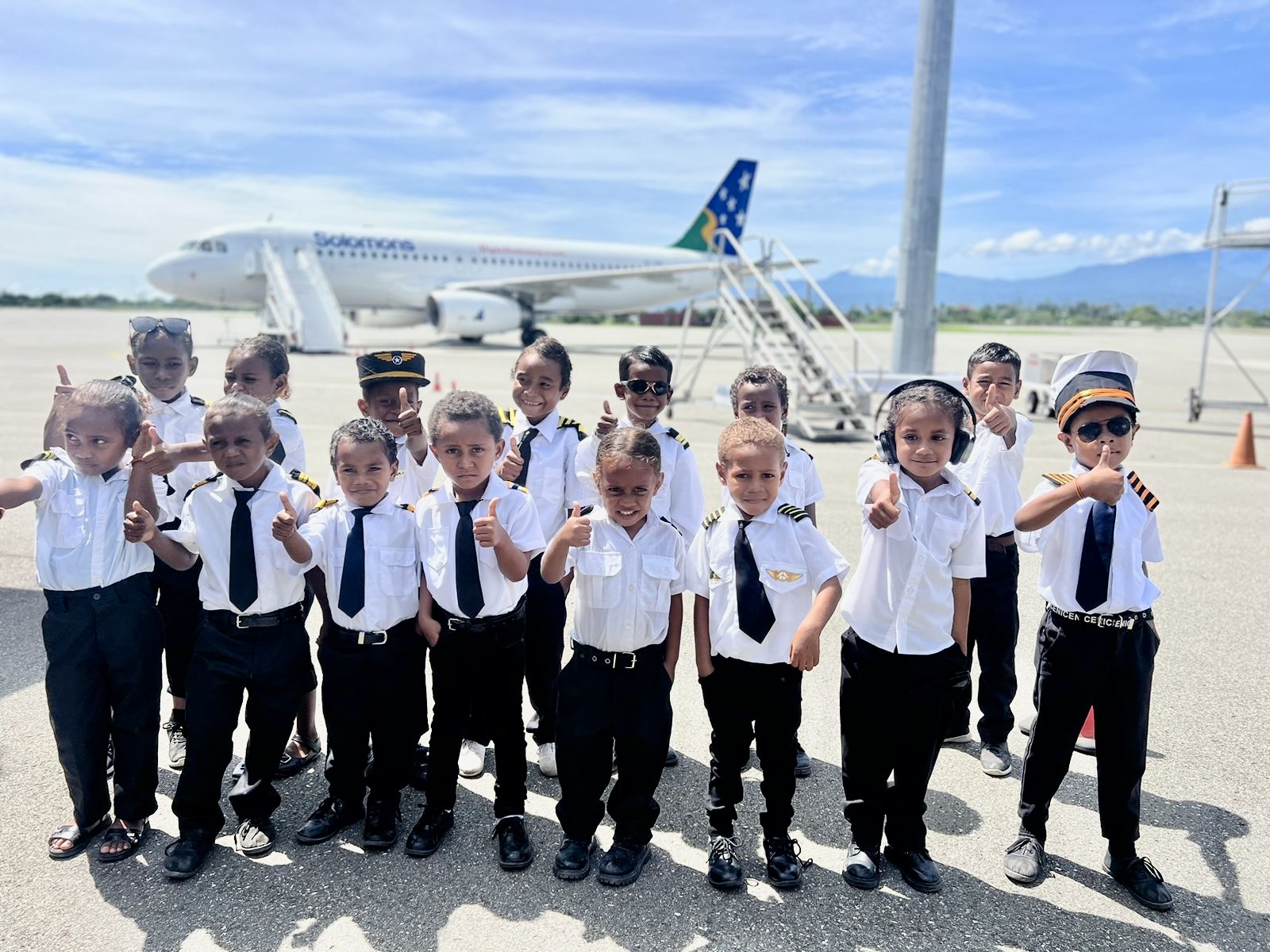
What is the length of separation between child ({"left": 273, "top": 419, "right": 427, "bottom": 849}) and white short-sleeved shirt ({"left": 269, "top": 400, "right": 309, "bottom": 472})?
0.84 m

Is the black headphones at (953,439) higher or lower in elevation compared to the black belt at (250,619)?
higher

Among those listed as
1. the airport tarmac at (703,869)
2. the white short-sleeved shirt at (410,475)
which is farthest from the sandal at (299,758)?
the white short-sleeved shirt at (410,475)

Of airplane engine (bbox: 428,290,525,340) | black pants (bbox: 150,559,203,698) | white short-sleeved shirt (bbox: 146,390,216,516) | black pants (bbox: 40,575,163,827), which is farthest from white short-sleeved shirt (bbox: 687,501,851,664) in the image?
airplane engine (bbox: 428,290,525,340)

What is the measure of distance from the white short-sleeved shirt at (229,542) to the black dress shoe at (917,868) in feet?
8.17

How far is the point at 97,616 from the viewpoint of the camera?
304 cm

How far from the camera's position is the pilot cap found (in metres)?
2.93

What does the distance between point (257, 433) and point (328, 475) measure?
6.49 meters

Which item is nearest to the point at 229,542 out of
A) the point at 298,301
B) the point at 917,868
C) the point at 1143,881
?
the point at 917,868

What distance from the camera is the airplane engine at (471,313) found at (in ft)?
90.1

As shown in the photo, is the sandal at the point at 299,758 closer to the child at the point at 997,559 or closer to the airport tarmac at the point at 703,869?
the airport tarmac at the point at 703,869

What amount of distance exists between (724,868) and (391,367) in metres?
2.58

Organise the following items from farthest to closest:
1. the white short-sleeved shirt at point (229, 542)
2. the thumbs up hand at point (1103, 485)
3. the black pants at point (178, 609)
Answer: the black pants at point (178, 609) < the white short-sleeved shirt at point (229, 542) < the thumbs up hand at point (1103, 485)

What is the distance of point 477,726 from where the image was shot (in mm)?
3283

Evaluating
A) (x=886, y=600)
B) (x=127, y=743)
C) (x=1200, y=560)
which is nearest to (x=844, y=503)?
(x=1200, y=560)
